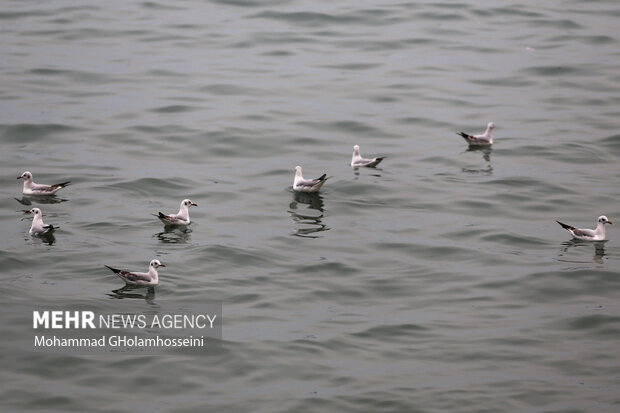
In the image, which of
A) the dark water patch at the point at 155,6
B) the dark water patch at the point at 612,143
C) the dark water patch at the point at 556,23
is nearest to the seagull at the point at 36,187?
the dark water patch at the point at 612,143

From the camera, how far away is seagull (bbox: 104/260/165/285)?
62.6 feet

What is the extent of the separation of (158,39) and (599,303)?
71.9 ft

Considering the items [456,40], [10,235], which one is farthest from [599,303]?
[456,40]

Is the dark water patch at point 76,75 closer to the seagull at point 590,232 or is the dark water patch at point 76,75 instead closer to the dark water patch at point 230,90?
the dark water patch at point 230,90

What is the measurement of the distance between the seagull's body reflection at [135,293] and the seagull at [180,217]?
10.0 ft

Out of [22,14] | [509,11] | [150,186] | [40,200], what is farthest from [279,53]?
[40,200]

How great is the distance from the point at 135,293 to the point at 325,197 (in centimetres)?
701

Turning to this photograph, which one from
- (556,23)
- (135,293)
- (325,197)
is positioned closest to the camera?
(135,293)

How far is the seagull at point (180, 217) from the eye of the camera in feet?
72.8

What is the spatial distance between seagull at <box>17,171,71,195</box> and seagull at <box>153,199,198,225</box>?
2.78 m

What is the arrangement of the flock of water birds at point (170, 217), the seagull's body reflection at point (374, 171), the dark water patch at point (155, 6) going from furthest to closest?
the dark water patch at point (155, 6), the seagull's body reflection at point (374, 171), the flock of water birds at point (170, 217)

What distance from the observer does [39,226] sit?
2156cm

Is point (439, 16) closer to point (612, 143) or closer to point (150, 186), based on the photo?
point (612, 143)

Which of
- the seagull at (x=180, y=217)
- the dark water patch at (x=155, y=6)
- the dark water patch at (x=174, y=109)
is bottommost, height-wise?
the seagull at (x=180, y=217)
